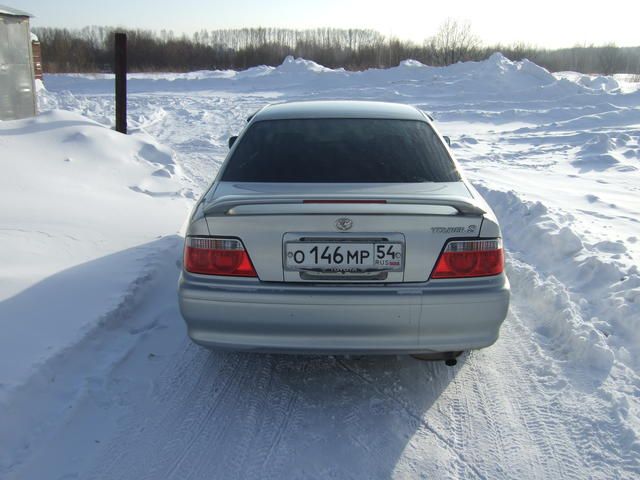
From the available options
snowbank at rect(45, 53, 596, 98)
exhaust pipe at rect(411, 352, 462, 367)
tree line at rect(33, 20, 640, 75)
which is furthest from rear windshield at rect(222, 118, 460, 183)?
tree line at rect(33, 20, 640, 75)

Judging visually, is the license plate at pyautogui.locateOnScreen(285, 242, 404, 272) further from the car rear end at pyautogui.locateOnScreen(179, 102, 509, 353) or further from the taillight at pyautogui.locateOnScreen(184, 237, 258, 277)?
the taillight at pyautogui.locateOnScreen(184, 237, 258, 277)

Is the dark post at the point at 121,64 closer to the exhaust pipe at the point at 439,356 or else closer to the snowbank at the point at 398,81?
the exhaust pipe at the point at 439,356

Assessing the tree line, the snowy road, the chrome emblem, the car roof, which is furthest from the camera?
the tree line

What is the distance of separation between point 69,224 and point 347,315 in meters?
3.65

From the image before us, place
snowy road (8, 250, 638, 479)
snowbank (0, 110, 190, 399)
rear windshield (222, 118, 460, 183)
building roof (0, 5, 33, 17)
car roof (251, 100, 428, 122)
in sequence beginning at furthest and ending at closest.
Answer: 1. building roof (0, 5, 33, 17)
2. car roof (251, 100, 428, 122)
3. snowbank (0, 110, 190, 399)
4. rear windshield (222, 118, 460, 183)
5. snowy road (8, 250, 638, 479)

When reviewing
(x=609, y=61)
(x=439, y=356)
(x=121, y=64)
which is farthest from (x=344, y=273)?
(x=609, y=61)

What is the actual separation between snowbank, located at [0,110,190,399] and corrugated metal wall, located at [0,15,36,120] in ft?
3.97

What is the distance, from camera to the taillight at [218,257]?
8.90ft

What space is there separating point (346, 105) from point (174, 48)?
197 feet

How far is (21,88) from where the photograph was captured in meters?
10.1

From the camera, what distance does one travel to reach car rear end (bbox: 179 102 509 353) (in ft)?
8.68

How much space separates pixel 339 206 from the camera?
8.79 ft

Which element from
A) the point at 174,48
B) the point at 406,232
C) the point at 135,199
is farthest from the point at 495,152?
the point at 174,48

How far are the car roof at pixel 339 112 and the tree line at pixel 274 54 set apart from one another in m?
44.3
